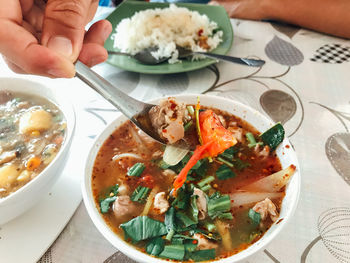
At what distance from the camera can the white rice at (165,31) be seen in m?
2.08

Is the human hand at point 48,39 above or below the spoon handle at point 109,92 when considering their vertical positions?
above

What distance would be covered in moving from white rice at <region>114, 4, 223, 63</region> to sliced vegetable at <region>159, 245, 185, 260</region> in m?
1.27

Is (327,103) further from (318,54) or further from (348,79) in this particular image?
(318,54)

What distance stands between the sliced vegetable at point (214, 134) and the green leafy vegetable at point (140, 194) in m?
0.27

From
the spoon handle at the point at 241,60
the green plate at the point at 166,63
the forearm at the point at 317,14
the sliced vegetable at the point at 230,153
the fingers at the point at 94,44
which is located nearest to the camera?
the sliced vegetable at the point at 230,153

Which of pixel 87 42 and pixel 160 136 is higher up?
pixel 87 42

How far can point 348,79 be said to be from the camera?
1839 millimetres

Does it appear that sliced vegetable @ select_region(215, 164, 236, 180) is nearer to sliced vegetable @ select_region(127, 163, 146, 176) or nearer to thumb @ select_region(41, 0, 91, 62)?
sliced vegetable @ select_region(127, 163, 146, 176)

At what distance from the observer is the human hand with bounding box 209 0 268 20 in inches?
91.1

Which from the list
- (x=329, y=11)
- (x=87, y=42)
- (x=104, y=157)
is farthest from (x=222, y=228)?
(x=329, y=11)

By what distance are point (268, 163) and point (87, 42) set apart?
3.00ft

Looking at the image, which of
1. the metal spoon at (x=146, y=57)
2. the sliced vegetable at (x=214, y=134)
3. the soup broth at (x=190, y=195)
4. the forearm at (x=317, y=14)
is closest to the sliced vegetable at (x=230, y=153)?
the soup broth at (x=190, y=195)

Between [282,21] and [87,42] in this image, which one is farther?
[282,21]

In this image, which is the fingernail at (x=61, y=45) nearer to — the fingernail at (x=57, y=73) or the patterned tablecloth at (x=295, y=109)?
the fingernail at (x=57, y=73)
